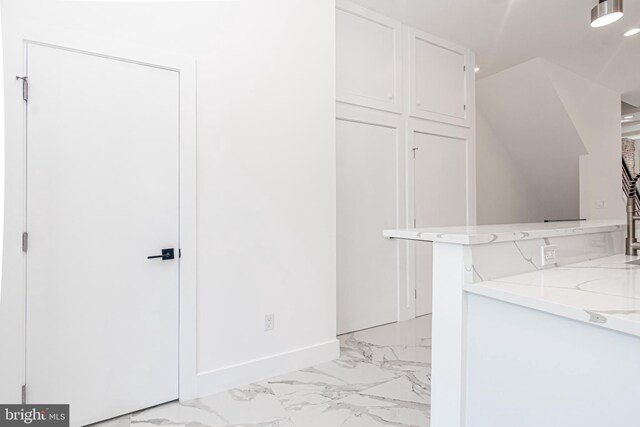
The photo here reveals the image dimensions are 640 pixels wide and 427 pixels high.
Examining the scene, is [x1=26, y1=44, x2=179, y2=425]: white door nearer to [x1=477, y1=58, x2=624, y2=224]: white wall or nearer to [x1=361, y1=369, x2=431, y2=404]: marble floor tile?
[x1=361, y1=369, x2=431, y2=404]: marble floor tile

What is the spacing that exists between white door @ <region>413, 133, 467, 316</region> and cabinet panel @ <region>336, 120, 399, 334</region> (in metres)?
0.33

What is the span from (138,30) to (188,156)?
0.71 meters

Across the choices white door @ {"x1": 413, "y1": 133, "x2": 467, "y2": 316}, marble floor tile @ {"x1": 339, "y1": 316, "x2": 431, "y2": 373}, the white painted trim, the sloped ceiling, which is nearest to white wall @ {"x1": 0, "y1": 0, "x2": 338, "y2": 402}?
marble floor tile @ {"x1": 339, "y1": 316, "x2": 431, "y2": 373}

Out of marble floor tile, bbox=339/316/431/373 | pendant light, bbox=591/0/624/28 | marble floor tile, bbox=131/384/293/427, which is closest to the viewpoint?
marble floor tile, bbox=131/384/293/427

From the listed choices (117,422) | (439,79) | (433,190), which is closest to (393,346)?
(433,190)

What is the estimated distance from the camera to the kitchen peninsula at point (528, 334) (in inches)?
32.3

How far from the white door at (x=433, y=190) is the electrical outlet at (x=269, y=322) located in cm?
180

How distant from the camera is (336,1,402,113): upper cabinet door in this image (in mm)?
2982

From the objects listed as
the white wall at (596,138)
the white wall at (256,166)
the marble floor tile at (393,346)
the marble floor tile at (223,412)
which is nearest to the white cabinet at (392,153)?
the marble floor tile at (393,346)

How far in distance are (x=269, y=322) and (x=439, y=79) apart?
119 inches

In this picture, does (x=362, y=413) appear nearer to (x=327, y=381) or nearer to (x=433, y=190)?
(x=327, y=381)

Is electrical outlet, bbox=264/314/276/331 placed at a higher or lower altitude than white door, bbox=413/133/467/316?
lower

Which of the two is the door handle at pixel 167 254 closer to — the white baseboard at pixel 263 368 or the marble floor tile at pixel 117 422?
the white baseboard at pixel 263 368

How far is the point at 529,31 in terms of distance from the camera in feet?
A: 11.2
